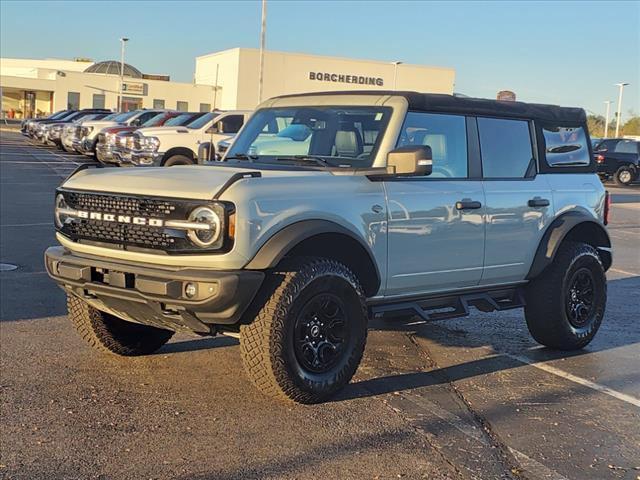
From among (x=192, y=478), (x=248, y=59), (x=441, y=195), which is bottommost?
(x=192, y=478)

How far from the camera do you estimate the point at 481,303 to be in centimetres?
617

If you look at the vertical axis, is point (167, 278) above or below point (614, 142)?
below

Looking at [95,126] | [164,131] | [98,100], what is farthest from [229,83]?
[164,131]

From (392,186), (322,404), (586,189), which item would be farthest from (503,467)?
(586,189)

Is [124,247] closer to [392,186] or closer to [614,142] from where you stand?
[392,186]

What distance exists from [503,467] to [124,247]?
2.51 m

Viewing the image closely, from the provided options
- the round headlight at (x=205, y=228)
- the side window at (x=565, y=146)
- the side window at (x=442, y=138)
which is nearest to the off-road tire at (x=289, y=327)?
the round headlight at (x=205, y=228)

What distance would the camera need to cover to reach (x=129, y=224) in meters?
4.73

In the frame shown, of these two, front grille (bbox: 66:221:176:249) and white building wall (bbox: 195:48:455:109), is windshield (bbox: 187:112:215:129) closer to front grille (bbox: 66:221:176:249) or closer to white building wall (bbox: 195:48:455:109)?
front grille (bbox: 66:221:176:249)

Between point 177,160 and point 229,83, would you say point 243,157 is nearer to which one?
point 177,160

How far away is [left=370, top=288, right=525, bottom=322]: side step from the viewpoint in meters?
5.52

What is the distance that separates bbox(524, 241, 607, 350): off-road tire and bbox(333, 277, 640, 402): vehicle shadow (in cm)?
14

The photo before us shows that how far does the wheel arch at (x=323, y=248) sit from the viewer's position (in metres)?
4.53

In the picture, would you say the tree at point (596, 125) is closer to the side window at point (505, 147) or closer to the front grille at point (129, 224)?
the side window at point (505, 147)
